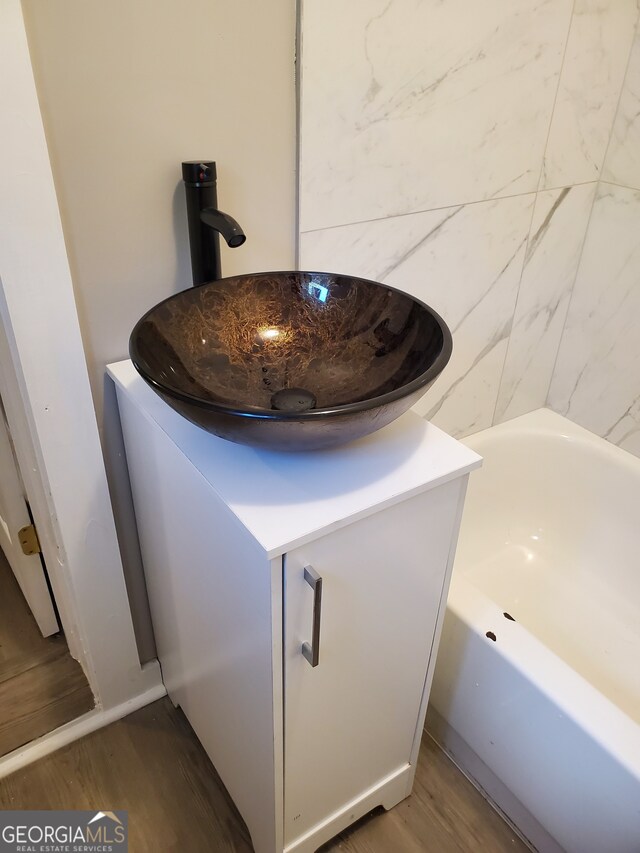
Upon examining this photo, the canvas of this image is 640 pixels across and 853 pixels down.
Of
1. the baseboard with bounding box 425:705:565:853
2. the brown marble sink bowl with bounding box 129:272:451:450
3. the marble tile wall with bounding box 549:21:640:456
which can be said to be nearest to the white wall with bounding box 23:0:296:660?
the brown marble sink bowl with bounding box 129:272:451:450

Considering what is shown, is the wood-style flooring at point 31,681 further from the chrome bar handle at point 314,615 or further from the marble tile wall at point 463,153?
the marble tile wall at point 463,153

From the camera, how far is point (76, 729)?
1.47 meters

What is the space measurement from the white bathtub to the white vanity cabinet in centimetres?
15

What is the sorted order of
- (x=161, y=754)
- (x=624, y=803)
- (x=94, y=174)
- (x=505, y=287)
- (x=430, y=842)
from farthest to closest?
(x=505, y=287)
(x=161, y=754)
(x=430, y=842)
(x=624, y=803)
(x=94, y=174)

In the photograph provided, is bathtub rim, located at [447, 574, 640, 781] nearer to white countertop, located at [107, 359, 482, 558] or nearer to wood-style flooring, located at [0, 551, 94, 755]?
white countertop, located at [107, 359, 482, 558]

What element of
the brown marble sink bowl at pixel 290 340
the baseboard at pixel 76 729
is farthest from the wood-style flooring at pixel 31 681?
the brown marble sink bowl at pixel 290 340

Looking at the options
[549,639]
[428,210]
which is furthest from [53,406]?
[549,639]

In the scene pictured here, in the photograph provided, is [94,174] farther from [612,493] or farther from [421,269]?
[612,493]

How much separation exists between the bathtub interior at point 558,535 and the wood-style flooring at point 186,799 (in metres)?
0.45

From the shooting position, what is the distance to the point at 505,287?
158 cm

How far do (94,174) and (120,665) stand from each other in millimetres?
1018

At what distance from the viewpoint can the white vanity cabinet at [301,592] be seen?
0.86 meters

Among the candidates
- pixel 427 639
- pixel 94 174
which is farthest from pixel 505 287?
pixel 94 174

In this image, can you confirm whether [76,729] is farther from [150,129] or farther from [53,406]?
[150,129]
